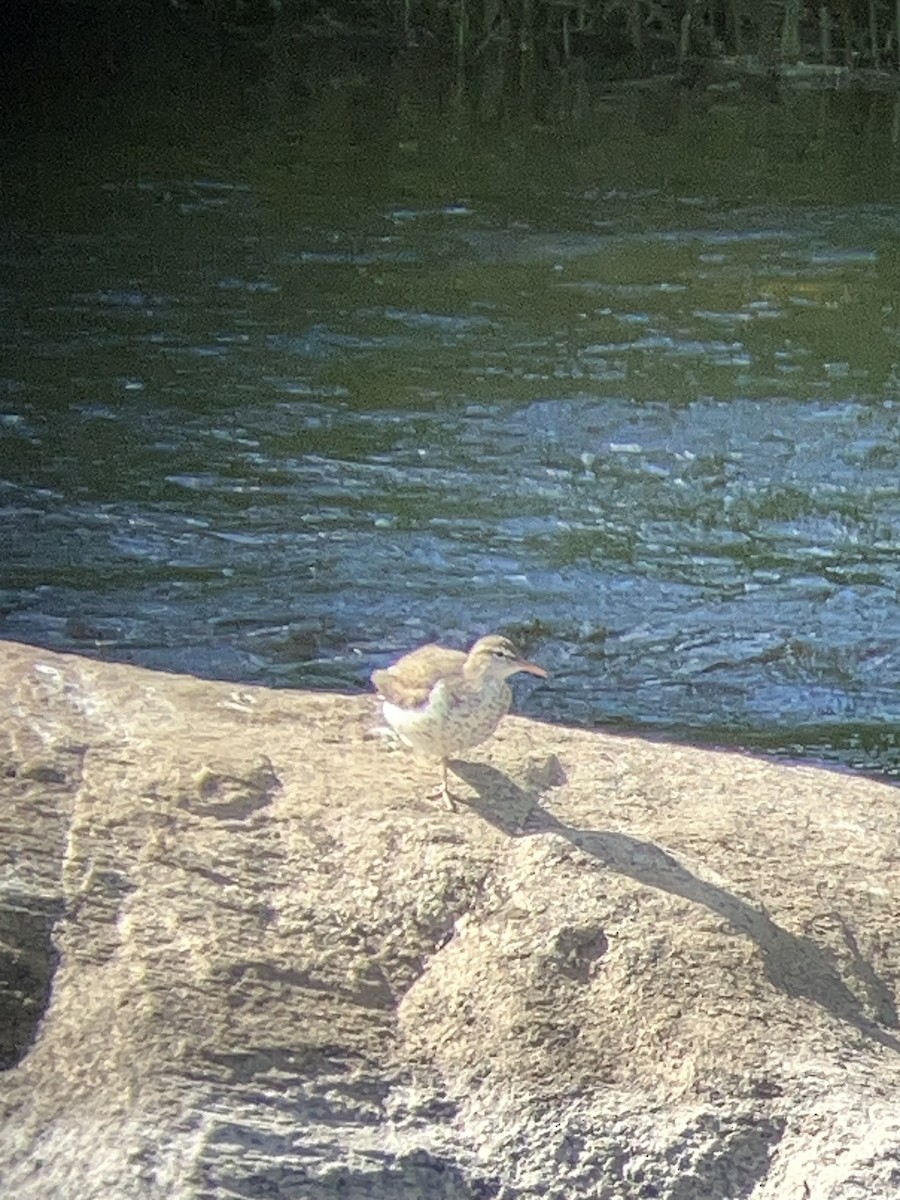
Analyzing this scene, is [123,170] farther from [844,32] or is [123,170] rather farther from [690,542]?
[844,32]

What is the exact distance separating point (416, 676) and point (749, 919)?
3.33 feet

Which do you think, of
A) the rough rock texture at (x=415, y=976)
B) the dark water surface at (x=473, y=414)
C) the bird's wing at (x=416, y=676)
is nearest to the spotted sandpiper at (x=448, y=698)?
the bird's wing at (x=416, y=676)

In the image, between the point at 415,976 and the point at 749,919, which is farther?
the point at 749,919

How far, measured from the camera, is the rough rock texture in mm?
3707

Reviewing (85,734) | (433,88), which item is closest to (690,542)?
(85,734)

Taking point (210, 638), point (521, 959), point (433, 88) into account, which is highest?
point (433, 88)

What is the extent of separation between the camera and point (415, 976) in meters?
4.08

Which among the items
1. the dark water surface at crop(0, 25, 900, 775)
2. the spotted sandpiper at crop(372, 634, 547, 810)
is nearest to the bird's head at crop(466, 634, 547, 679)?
the spotted sandpiper at crop(372, 634, 547, 810)

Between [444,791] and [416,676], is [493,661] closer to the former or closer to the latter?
[416,676]

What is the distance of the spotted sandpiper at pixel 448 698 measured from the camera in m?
4.52

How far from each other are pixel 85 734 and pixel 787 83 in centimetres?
1283

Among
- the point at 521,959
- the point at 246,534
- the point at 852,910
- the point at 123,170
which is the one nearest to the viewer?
the point at 521,959

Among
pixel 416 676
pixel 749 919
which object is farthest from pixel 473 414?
pixel 749 919

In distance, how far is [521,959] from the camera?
409cm
